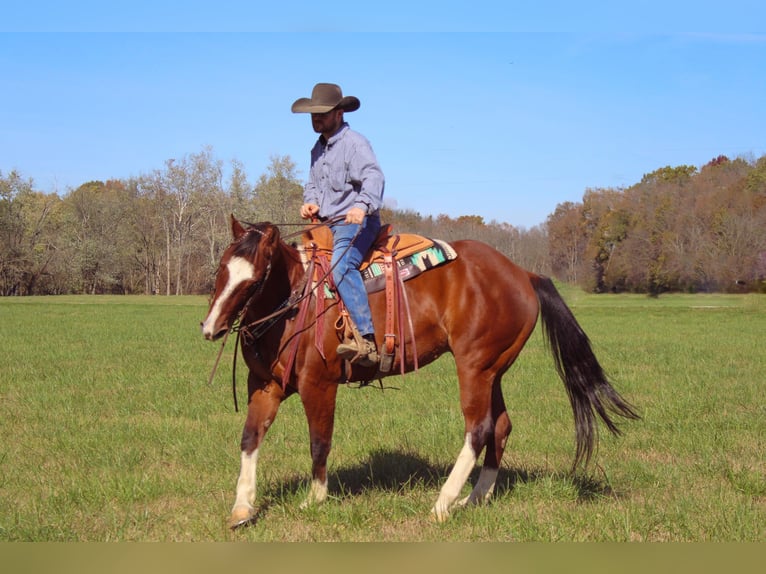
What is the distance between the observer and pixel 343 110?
6047 mm

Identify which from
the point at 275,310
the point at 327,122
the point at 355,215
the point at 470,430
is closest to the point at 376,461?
the point at 470,430

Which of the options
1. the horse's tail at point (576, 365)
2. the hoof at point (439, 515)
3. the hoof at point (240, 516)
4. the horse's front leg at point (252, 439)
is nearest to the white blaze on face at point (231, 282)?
the horse's front leg at point (252, 439)

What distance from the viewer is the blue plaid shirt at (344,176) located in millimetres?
5824

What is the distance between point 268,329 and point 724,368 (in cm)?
1185

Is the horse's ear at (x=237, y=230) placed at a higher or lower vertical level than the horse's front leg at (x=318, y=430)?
higher

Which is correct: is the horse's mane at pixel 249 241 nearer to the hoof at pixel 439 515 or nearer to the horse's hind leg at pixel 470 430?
the horse's hind leg at pixel 470 430

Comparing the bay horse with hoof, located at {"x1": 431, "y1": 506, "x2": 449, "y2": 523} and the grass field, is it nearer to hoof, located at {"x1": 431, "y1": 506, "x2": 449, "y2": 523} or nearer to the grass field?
hoof, located at {"x1": 431, "y1": 506, "x2": 449, "y2": 523}

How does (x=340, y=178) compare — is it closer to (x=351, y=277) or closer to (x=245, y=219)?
(x=351, y=277)

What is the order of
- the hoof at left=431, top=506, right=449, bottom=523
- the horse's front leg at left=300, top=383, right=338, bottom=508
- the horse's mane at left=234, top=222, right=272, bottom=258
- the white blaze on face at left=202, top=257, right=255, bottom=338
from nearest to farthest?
the white blaze on face at left=202, top=257, right=255, bottom=338 → the horse's mane at left=234, top=222, right=272, bottom=258 → the hoof at left=431, top=506, right=449, bottom=523 → the horse's front leg at left=300, top=383, right=338, bottom=508

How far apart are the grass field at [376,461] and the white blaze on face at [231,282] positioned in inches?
59.9

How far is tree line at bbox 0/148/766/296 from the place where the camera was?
6250 centimetres

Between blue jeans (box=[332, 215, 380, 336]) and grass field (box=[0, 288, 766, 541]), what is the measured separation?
1445 mm

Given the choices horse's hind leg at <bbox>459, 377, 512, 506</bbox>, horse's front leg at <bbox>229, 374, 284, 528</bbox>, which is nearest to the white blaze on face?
horse's front leg at <bbox>229, 374, 284, 528</bbox>

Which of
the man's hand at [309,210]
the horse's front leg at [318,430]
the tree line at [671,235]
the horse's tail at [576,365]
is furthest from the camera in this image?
the tree line at [671,235]
